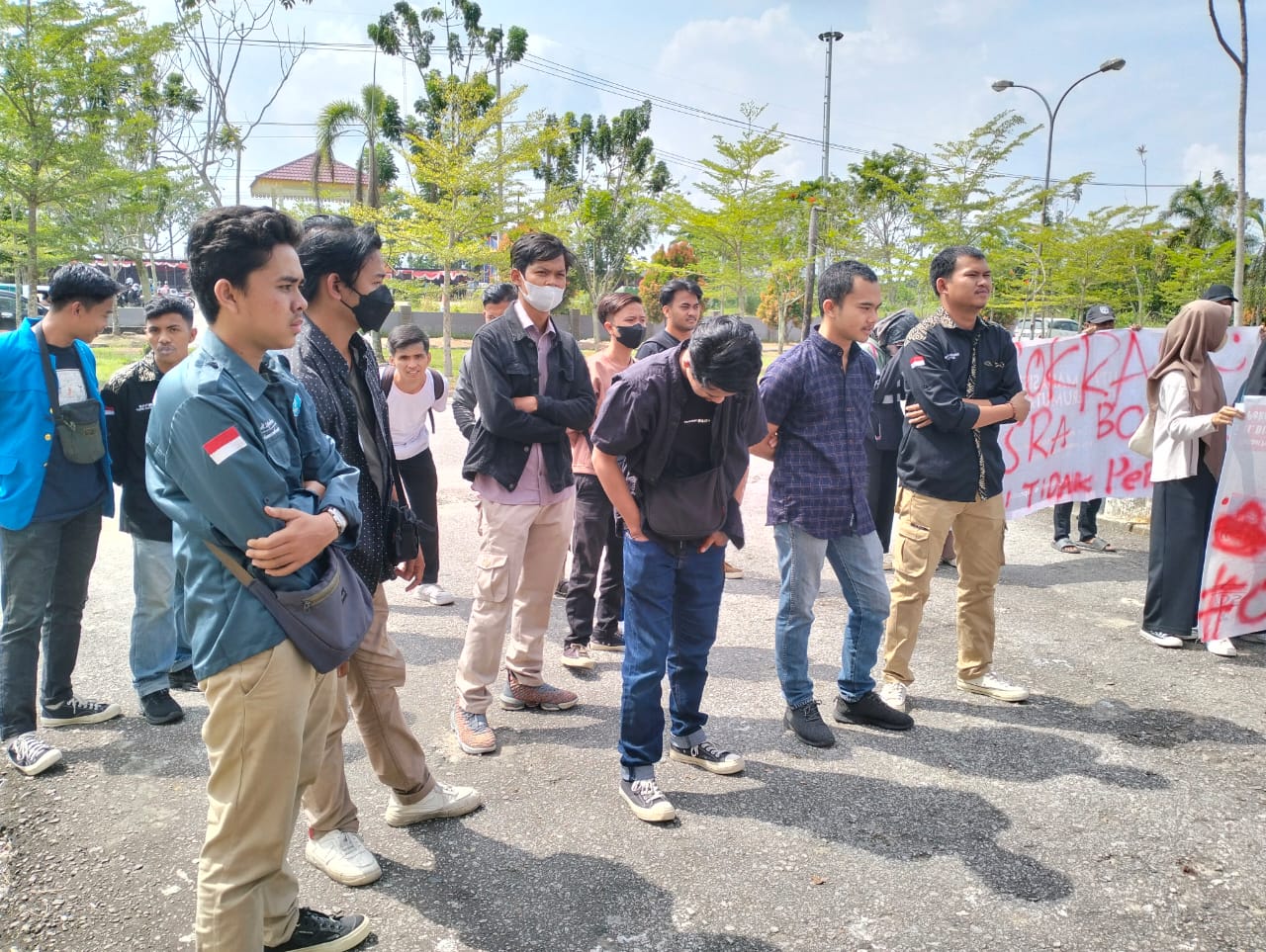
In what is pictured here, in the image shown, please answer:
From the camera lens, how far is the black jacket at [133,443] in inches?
164

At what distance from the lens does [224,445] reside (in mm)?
1975

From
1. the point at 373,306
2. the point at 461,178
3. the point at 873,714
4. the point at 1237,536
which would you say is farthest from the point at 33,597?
the point at 461,178

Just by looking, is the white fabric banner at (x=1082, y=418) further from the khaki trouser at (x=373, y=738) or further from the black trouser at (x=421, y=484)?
the khaki trouser at (x=373, y=738)

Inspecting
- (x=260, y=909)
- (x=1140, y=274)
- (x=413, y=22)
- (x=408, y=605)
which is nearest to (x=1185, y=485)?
(x=408, y=605)

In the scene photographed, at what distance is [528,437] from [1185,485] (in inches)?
153

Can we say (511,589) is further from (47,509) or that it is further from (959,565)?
(959,565)

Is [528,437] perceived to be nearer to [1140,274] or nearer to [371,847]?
[371,847]

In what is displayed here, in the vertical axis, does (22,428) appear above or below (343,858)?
above

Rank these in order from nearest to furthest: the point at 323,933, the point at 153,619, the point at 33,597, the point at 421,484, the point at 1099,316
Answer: the point at 323,933 < the point at 33,597 < the point at 153,619 < the point at 421,484 < the point at 1099,316

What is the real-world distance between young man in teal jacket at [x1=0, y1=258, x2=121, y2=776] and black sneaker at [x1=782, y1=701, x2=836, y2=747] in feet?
9.93

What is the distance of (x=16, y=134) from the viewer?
52.6 ft

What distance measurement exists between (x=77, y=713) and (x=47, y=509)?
965 mm

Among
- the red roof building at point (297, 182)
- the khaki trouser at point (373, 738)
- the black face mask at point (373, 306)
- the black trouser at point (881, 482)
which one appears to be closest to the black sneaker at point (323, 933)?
the khaki trouser at point (373, 738)

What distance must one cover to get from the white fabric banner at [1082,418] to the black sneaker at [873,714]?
11.8 feet
